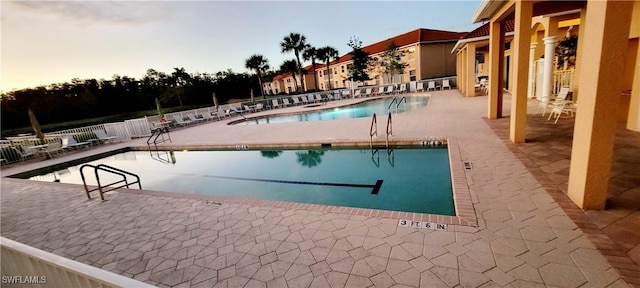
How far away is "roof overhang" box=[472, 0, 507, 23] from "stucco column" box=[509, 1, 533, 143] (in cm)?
97

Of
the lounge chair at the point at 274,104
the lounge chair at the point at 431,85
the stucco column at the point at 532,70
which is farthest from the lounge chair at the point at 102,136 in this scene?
the lounge chair at the point at 431,85

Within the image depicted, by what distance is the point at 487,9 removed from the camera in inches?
256

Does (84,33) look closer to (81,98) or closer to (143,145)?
(143,145)

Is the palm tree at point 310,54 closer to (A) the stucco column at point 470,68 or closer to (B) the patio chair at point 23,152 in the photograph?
(A) the stucco column at point 470,68

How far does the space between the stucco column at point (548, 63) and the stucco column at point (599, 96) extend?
752 centimetres

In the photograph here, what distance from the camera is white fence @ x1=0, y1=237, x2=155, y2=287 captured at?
1.33m

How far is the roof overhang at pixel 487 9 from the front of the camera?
598 cm

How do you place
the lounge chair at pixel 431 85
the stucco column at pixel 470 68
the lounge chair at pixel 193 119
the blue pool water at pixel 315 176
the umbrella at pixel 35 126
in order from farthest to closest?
the lounge chair at pixel 431 85, the lounge chair at pixel 193 119, the stucco column at pixel 470 68, the umbrella at pixel 35 126, the blue pool water at pixel 315 176

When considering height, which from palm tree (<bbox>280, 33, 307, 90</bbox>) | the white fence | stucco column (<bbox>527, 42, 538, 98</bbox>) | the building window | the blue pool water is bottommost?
the blue pool water

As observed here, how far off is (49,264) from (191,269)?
129cm

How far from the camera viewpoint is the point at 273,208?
3.92 metres

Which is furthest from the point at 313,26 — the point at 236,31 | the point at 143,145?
the point at 143,145

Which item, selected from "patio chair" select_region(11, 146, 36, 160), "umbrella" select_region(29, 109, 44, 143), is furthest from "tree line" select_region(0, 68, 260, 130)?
"umbrella" select_region(29, 109, 44, 143)

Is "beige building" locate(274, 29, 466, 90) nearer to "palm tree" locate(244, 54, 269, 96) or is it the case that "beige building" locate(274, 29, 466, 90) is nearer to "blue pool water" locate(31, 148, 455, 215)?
"palm tree" locate(244, 54, 269, 96)
